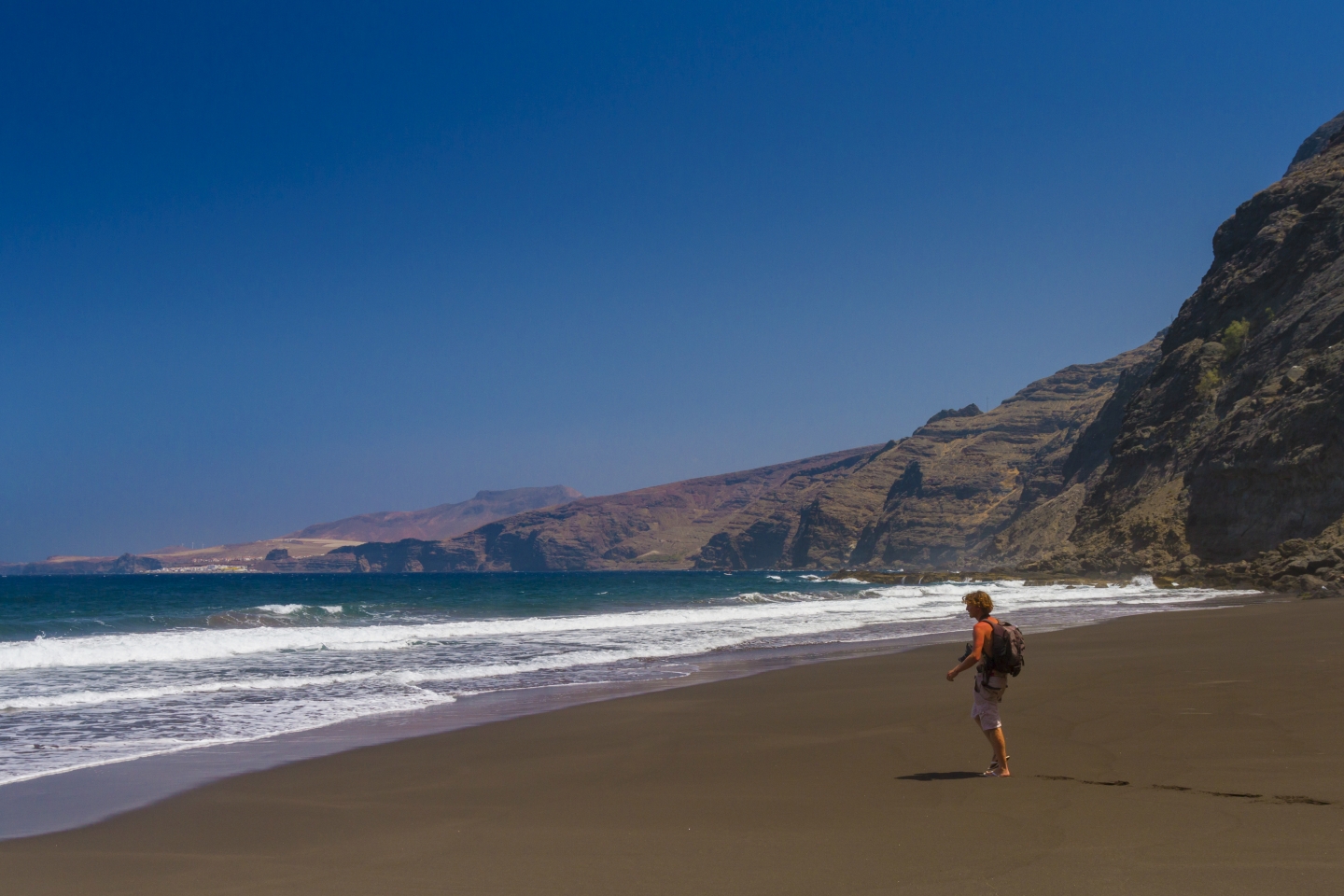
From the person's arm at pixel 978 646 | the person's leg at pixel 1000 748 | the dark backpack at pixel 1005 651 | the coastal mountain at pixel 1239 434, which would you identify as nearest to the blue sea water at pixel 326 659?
the person's arm at pixel 978 646

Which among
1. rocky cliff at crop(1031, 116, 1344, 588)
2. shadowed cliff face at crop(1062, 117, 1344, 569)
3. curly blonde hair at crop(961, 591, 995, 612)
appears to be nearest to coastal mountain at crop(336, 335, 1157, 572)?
shadowed cliff face at crop(1062, 117, 1344, 569)

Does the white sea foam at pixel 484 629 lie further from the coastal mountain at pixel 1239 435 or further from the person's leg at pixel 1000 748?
the person's leg at pixel 1000 748

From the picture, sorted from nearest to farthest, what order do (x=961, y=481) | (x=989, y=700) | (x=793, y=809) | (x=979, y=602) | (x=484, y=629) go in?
(x=793, y=809), (x=989, y=700), (x=979, y=602), (x=484, y=629), (x=961, y=481)

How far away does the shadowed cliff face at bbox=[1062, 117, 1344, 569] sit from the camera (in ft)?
133

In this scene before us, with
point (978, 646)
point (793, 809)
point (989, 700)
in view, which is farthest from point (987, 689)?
point (793, 809)

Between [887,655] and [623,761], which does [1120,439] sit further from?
[623,761]

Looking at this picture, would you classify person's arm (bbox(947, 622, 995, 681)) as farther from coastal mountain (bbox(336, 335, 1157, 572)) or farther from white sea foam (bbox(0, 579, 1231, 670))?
coastal mountain (bbox(336, 335, 1157, 572))

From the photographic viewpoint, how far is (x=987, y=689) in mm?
6555

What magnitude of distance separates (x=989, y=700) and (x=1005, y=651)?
407 mm

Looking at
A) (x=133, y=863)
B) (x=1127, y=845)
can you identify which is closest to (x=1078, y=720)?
(x=1127, y=845)

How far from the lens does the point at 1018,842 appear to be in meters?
4.81

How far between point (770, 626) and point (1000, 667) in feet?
65.5

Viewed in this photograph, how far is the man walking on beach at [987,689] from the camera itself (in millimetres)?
6500

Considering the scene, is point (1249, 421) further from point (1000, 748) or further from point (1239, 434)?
point (1000, 748)
